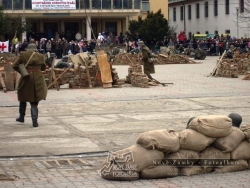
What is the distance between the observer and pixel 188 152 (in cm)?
808

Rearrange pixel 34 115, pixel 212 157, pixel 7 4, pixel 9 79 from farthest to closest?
pixel 7 4, pixel 9 79, pixel 34 115, pixel 212 157

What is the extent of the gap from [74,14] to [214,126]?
48.6 meters

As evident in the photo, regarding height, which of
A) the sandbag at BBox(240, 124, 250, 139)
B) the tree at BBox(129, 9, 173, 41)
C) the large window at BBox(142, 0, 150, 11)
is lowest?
the sandbag at BBox(240, 124, 250, 139)

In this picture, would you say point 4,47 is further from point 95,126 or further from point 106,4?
point 95,126

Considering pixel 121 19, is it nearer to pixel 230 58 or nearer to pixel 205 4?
pixel 205 4

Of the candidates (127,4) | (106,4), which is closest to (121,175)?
(106,4)

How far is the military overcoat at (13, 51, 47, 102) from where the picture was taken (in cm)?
1205

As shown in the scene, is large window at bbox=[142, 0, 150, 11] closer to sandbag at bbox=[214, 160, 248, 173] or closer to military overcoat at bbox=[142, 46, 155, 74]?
military overcoat at bbox=[142, 46, 155, 74]

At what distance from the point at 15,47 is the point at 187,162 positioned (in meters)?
35.7

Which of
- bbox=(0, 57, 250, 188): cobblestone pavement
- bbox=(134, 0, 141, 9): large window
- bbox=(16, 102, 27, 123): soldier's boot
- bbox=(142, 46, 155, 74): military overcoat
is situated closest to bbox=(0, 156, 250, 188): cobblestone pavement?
bbox=(0, 57, 250, 188): cobblestone pavement

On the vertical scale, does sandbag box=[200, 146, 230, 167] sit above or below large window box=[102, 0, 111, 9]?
below

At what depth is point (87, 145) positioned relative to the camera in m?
10.1

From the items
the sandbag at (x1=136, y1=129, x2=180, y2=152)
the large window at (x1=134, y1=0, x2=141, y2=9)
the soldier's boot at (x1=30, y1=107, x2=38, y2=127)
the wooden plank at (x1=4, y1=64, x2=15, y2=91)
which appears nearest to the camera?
the sandbag at (x1=136, y1=129, x2=180, y2=152)

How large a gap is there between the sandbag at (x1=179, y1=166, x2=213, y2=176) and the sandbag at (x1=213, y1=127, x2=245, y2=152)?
1.06 feet
